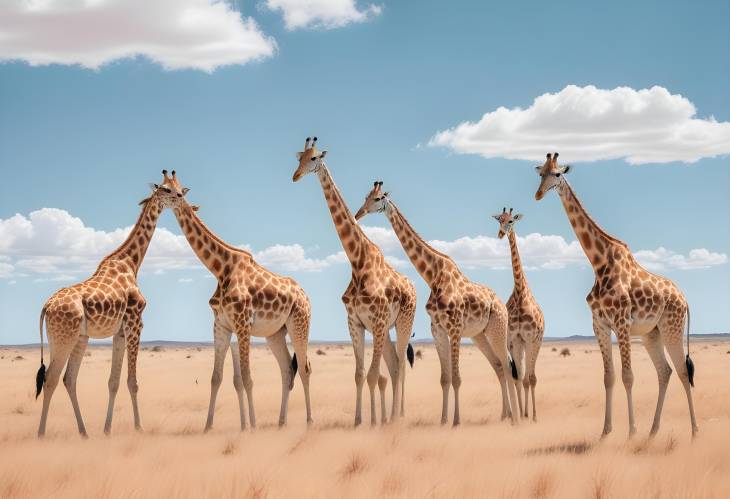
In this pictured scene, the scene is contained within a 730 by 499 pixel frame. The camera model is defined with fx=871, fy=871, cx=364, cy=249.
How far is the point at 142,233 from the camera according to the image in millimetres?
15273

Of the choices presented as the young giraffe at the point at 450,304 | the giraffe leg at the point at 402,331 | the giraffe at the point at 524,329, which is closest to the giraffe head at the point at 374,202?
the young giraffe at the point at 450,304

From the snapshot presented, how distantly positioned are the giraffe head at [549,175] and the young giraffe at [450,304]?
2.46 meters

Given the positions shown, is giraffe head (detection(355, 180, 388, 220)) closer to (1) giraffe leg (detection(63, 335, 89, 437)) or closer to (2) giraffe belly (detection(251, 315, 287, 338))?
(2) giraffe belly (detection(251, 315, 287, 338))

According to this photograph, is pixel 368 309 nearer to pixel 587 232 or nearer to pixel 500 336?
pixel 500 336

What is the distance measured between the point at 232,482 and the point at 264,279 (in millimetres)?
5720

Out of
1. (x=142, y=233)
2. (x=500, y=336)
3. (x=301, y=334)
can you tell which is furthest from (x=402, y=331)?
(x=142, y=233)

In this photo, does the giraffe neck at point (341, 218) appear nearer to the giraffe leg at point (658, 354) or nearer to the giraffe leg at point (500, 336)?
the giraffe leg at point (500, 336)

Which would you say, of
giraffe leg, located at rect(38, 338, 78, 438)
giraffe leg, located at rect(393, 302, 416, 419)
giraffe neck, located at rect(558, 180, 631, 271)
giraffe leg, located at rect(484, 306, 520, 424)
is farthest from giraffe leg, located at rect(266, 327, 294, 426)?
giraffe neck, located at rect(558, 180, 631, 271)

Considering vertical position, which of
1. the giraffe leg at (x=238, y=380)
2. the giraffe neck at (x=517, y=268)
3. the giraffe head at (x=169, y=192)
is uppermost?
the giraffe head at (x=169, y=192)

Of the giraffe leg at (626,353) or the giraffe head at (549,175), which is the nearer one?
the giraffe leg at (626,353)

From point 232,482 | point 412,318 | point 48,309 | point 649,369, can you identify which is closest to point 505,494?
point 232,482

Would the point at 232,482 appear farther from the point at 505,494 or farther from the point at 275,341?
the point at 275,341

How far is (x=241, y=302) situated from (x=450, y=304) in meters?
3.77

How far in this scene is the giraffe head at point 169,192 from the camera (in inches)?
586
